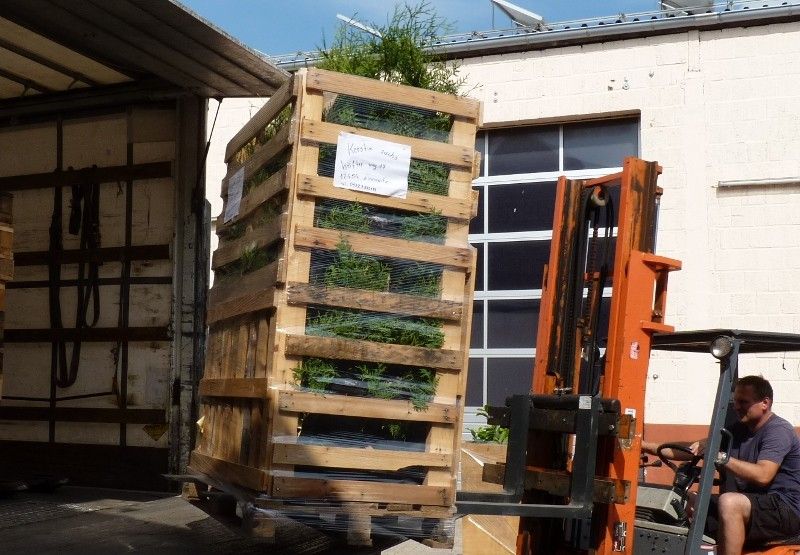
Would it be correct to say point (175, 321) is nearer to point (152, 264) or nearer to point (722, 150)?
point (152, 264)

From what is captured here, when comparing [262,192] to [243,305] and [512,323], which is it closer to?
[243,305]

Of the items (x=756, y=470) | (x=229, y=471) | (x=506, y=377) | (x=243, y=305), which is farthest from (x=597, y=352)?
(x=506, y=377)

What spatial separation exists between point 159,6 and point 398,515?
374 cm

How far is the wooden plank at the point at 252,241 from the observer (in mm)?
4859

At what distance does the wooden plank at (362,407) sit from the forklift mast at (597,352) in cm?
69

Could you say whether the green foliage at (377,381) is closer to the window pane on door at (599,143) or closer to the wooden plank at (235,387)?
the wooden plank at (235,387)

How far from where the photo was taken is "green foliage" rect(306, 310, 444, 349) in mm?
4840

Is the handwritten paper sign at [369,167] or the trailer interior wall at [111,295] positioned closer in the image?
the handwritten paper sign at [369,167]

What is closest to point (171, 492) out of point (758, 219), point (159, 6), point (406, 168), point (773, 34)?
point (159, 6)

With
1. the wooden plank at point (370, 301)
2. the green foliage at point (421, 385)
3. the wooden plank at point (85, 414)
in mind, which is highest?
the wooden plank at point (370, 301)

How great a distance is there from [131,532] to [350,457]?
6.20ft

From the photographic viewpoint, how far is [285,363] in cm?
475

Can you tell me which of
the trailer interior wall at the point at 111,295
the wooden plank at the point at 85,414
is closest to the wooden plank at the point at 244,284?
the trailer interior wall at the point at 111,295

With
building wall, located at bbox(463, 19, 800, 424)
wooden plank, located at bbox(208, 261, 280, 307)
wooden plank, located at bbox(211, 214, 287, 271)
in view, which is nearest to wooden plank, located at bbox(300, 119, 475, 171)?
wooden plank, located at bbox(211, 214, 287, 271)
